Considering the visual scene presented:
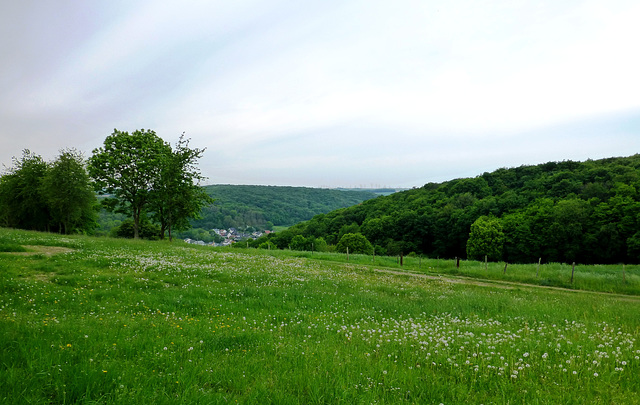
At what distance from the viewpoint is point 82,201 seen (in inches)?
1742

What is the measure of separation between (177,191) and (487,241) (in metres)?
73.9

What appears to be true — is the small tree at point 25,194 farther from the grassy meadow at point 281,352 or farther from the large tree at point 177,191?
the grassy meadow at point 281,352

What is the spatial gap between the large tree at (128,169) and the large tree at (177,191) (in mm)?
1119

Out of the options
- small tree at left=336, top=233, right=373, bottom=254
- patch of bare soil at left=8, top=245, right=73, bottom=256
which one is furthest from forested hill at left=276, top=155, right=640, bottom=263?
patch of bare soil at left=8, top=245, right=73, bottom=256

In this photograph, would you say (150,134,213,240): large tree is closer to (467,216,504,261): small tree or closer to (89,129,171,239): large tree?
(89,129,171,239): large tree

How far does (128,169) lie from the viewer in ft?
133

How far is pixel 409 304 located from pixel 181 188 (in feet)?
116

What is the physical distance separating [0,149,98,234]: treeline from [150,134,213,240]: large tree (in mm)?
11026

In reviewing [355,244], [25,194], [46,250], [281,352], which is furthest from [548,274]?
[25,194]

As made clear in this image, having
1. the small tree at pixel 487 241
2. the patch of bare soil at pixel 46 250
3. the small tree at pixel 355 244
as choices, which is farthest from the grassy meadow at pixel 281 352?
the small tree at pixel 487 241

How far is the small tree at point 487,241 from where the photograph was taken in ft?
266

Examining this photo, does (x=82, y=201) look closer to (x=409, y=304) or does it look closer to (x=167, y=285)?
(x=167, y=285)

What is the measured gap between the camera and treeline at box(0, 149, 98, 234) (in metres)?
42.5


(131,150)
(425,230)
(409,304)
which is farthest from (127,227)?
(425,230)
